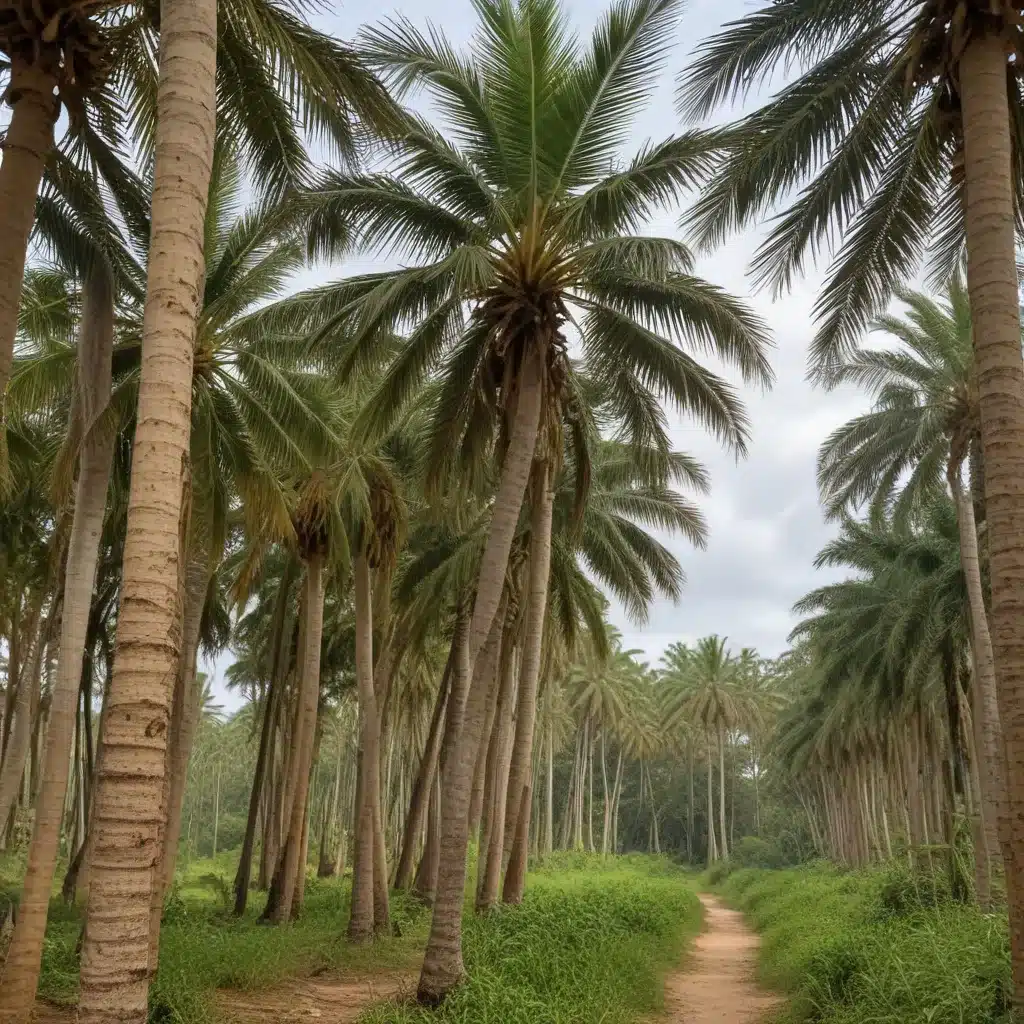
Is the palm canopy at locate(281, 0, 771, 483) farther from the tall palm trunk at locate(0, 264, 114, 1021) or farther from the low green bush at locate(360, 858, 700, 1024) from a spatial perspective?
the low green bush at locate(360, 858, 700, 1024)

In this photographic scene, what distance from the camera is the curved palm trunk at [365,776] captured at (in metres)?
14.4

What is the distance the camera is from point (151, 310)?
4.88 m

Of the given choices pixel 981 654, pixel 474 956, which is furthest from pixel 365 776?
pixel 981 654

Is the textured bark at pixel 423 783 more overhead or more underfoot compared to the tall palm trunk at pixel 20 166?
more underfoot

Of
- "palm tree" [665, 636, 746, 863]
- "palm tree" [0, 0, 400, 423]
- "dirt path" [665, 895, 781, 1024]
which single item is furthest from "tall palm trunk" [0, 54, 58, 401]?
"palm tree" [665, 636, 746, 863]

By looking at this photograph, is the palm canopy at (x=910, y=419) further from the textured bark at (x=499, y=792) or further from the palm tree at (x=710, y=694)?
the palm tree at (x=710, y=694)

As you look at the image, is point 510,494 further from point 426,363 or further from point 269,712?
point 269,712

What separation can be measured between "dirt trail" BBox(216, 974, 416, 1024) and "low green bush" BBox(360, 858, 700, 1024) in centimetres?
95

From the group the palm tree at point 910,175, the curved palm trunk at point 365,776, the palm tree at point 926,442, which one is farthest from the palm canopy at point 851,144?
the curved palm trunk at point 365,776

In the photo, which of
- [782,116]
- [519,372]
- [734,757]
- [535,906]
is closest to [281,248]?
[519,372]

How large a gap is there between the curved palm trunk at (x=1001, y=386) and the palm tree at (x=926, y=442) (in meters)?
7.48

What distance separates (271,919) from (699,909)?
14933 millimetres

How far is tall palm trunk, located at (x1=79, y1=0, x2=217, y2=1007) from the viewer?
4.18 metres

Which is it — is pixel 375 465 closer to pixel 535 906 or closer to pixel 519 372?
pixel 519 372
